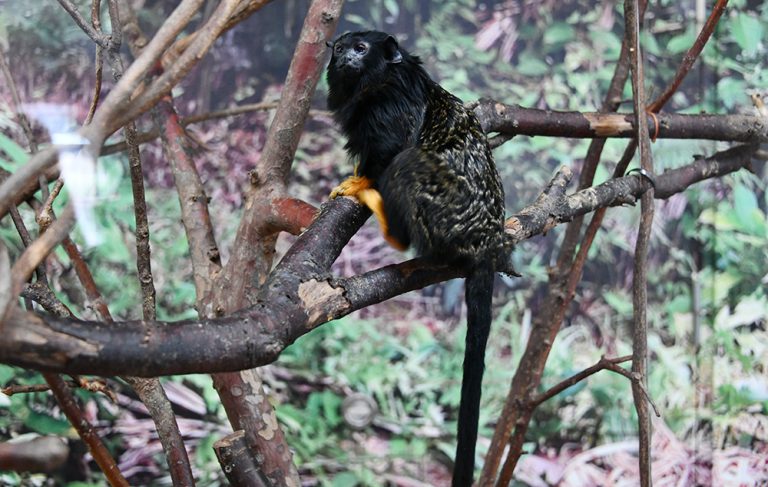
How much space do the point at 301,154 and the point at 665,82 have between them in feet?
5.30

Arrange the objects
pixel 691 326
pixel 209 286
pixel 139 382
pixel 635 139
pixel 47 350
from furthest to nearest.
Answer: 1. pixel 691 326
2. pixel 635 139
3. pixel 209 286
4. pixel 139 382
5. pixel 47 350

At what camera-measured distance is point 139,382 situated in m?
1.49

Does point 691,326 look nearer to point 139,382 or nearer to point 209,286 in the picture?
point 209,286

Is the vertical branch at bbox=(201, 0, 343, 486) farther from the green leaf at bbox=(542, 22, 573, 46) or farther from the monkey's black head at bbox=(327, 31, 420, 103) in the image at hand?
the green leaf at bbox=(542, 22, 573, 46)

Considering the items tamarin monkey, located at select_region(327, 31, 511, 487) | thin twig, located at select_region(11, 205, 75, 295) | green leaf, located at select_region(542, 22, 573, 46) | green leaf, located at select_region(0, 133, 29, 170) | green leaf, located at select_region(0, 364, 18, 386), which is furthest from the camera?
green leaf, located at select_region(542, 22, 573, 46)

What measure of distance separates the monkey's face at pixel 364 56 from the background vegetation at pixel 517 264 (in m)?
1.07

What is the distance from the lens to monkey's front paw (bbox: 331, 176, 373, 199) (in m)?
1.63

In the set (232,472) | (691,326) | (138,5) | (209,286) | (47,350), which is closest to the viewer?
(47,350)

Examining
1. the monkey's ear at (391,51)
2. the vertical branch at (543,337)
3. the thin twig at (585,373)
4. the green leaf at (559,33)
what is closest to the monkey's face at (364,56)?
the monkey's ear at (391,51)

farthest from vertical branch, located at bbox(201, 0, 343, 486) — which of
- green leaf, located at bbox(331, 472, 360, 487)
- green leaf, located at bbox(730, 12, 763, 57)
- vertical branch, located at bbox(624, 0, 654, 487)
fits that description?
green leaf, located at bbox(730, 12, 763, 57)

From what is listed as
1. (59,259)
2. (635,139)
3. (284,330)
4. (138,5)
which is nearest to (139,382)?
(284,330)

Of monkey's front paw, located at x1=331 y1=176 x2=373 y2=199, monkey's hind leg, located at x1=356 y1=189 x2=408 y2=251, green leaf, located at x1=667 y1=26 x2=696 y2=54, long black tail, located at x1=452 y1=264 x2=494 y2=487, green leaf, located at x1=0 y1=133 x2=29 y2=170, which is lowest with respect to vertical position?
long black tail, located at x1=452 y1=264 x2=494 y2=487

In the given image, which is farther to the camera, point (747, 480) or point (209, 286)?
point (747, 480)

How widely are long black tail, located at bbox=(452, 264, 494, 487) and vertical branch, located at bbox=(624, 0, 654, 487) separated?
16.5 inches
